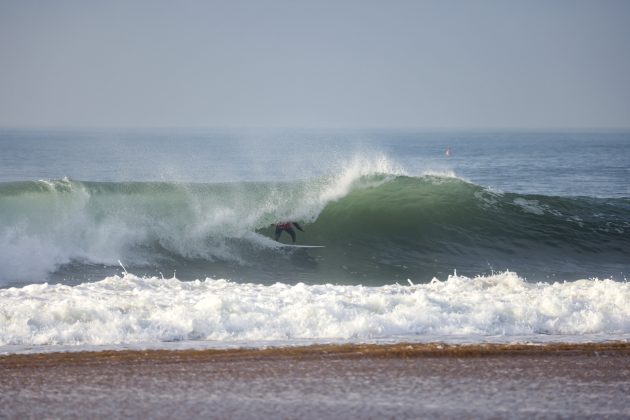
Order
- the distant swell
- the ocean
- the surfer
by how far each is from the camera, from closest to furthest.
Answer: the ocean
the distant swell
the surfer

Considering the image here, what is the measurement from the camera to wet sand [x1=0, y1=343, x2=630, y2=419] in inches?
201

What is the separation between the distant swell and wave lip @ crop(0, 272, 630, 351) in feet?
18.3

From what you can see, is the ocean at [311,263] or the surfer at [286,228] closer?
the ocean at [311,263]

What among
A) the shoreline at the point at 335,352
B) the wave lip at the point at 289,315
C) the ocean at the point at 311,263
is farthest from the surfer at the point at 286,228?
the shoreline at the point at 335,352

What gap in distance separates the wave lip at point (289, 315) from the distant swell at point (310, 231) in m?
5.59

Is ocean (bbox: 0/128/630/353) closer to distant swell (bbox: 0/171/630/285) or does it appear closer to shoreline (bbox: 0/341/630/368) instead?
distant swell (bbox: 0/171/630/285)

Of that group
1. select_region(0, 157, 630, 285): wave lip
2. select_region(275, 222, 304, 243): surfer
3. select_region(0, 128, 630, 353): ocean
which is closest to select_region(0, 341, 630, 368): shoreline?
select_region(0, 128, 630, 353): ocean

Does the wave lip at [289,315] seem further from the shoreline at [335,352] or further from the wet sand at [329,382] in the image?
the wet sand at [329,382]

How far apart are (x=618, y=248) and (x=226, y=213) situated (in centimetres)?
981

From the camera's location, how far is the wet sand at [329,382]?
511 centimetres

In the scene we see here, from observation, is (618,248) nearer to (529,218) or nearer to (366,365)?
(529,218)

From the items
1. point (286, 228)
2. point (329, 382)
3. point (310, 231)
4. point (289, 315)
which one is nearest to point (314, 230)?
point (310, 231)

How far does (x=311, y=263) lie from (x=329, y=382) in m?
10.5

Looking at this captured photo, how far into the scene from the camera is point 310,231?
1941cm
